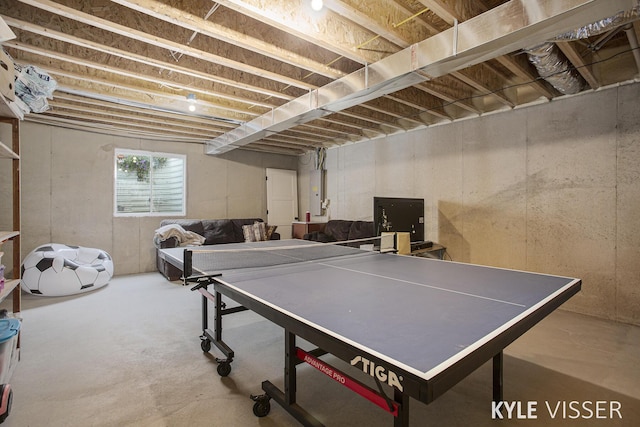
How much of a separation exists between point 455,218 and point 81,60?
5003mm

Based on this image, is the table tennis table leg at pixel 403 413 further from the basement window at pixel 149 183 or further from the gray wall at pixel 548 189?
the basement window at pixel 149 183

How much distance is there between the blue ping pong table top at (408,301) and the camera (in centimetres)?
103

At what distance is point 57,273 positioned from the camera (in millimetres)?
4230

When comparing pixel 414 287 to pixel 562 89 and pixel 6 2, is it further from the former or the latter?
pixel 6 2

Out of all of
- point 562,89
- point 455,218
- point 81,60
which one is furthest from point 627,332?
point 81,60

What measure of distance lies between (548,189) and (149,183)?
6.68 m

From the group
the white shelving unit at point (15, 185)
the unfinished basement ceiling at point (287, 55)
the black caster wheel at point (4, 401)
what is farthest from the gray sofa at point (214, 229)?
the black caster wheel at point (4, 401)

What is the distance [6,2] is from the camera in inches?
95.9

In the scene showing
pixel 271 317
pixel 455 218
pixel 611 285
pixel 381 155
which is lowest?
pixel 611 285

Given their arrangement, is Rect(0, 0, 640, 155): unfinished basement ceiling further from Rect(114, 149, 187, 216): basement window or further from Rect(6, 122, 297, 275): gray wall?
Rect(114, 149, 187, 216): basement window

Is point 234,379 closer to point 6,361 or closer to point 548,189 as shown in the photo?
point 6,361

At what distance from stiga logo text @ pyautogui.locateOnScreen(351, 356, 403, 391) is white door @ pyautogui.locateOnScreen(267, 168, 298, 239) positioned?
6.69 meters

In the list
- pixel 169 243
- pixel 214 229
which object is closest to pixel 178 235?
pixel 169 243

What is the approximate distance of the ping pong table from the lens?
97cm
